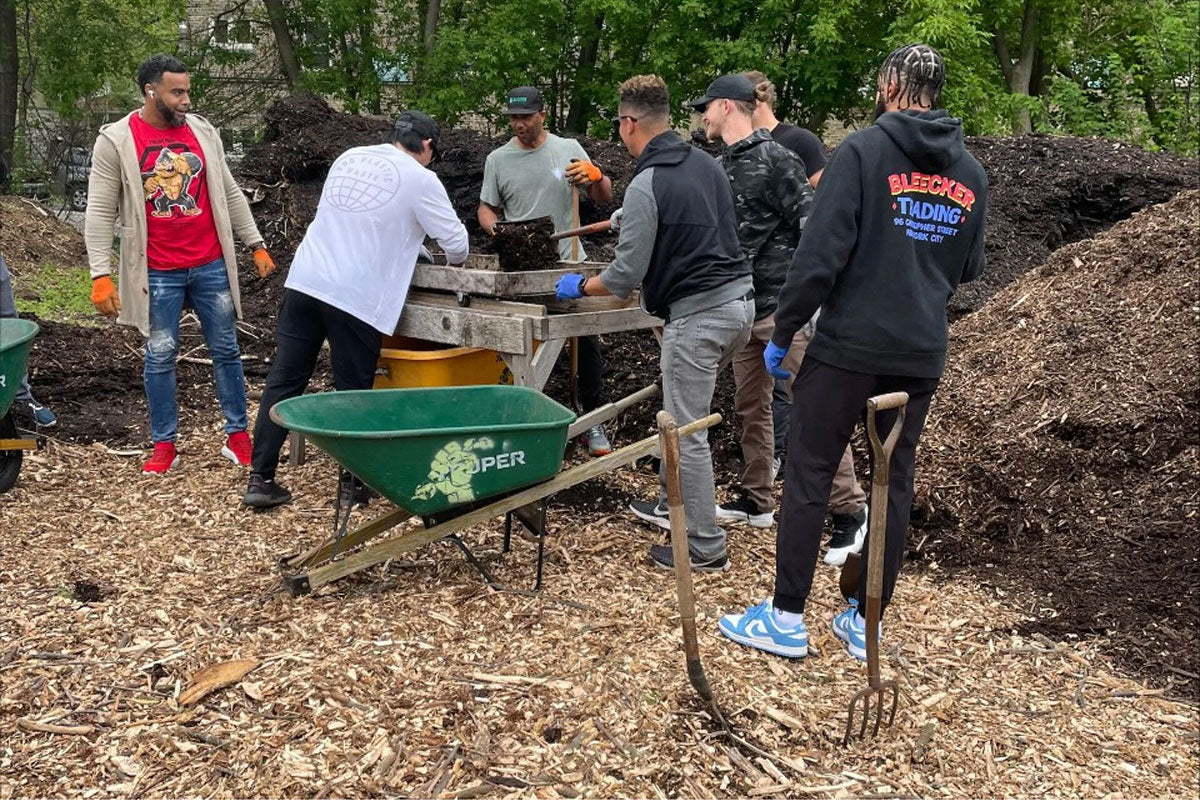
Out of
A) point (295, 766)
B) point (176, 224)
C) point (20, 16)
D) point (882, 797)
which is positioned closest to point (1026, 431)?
point (882, 797)

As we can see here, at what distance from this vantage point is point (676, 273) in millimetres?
4469

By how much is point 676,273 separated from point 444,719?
79.0 inches

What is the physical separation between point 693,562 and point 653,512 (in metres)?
0.62

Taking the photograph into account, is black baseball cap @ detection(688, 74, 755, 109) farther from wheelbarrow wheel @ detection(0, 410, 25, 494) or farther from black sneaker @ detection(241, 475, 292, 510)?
wheelbarrow wheel @ detection(0, 410, 25, 494)

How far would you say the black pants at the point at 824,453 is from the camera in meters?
3.58

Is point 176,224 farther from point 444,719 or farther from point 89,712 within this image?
point 444,719

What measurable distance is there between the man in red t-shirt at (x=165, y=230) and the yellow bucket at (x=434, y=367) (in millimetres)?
1017

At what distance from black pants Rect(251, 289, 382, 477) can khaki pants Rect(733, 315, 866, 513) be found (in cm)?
173

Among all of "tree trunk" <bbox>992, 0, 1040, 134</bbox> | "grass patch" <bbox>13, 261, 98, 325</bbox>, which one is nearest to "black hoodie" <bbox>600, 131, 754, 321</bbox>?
"grass patch" <bbox>13, 261, 98, 325</bbox>

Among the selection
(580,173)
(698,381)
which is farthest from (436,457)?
(580,173)

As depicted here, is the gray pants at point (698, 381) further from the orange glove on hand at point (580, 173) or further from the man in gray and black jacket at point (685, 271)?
the orange glove on hand at point (580, 173)

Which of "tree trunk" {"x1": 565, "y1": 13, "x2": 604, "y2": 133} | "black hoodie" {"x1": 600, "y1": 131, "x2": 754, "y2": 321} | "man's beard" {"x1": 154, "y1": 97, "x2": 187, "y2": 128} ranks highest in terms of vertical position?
"tree trunk" {"x1": 565, "y1": 13, "x2": 604, "y2": 133}

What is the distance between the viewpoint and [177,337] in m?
5.69

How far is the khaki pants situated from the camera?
16.1ft
